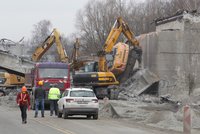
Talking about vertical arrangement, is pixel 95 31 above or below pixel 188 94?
above

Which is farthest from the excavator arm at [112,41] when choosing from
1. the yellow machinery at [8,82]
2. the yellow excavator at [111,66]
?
the yellow machinery at [8,82]

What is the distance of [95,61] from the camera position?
50000 mm

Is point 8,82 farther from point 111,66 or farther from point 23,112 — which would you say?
point 23,112

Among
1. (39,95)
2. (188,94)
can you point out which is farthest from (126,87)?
(39,95)

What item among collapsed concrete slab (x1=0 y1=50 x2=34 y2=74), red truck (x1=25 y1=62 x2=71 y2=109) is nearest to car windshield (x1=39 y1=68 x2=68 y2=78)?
red truck (x1=25 y1=62 x2=71 y2=109)

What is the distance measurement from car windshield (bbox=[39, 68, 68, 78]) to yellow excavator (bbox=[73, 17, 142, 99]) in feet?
29.3

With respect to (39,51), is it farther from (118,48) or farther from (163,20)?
(163,20)

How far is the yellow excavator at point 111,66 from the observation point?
46312 millimetres

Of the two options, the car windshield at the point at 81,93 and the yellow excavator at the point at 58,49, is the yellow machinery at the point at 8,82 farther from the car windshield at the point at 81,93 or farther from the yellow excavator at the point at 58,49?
the car windshield at the point at 81,93

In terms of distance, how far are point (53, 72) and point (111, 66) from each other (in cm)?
1190

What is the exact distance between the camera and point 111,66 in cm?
4847

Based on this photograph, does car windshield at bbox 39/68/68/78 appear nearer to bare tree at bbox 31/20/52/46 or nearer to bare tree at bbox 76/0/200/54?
bare tree at bbox 76/0/200/54

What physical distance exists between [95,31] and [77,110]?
88.8 m

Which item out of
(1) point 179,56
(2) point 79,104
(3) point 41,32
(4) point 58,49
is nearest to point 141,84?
(1) point 179,56
